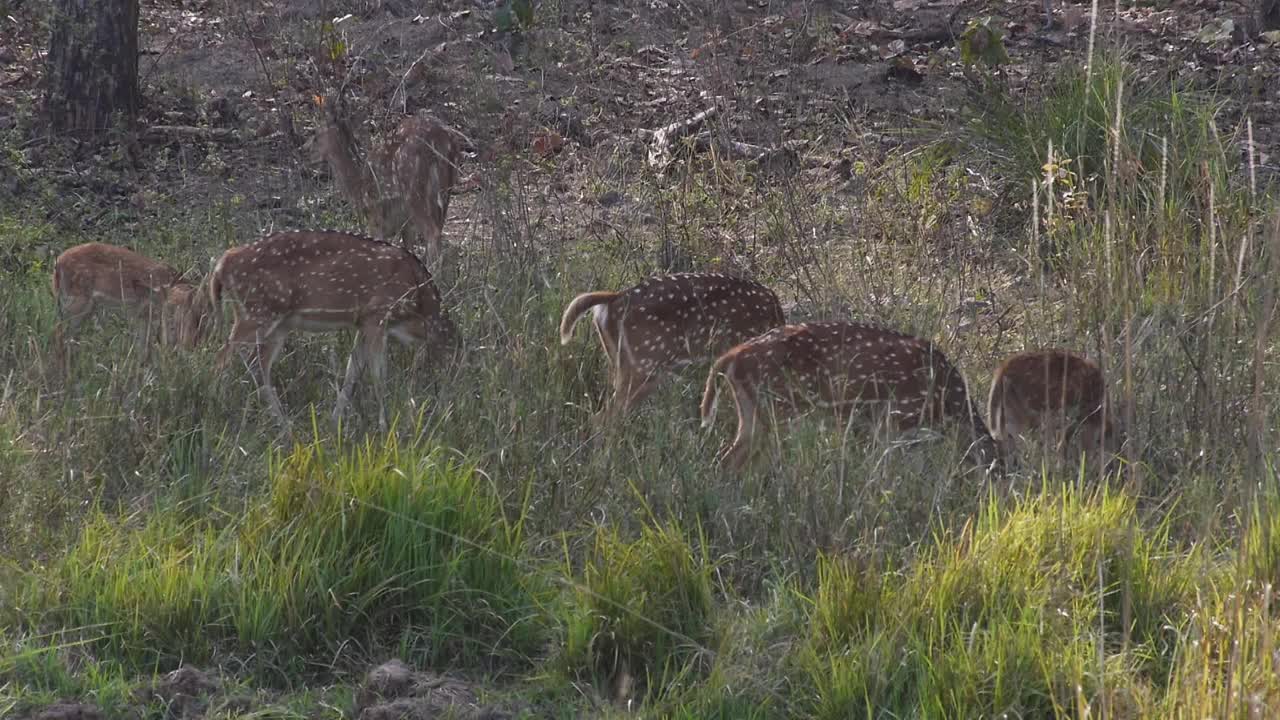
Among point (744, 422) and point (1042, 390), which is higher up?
point (1042, 390)

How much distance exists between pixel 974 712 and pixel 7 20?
31.8ft

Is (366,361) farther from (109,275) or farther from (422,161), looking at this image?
(422,161)

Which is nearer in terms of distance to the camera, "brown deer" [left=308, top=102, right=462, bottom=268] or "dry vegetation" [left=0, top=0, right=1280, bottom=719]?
"dry vegetation" [left=0, top=0, right=1280, bottom=719]

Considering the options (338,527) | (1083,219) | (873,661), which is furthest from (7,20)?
(873,661)

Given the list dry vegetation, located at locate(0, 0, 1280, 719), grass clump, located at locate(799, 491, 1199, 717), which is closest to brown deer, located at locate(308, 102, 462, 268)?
dry vegetation, located at locate(0, 0, 1280, 719)

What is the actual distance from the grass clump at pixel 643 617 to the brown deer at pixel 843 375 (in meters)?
1.60

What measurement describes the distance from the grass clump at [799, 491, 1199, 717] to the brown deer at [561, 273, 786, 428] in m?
2.45

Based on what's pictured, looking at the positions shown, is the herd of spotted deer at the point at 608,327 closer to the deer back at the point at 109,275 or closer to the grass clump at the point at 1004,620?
the deer back at the point at 109,275

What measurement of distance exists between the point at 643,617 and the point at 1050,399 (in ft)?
8.04

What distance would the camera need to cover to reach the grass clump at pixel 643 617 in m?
4.72

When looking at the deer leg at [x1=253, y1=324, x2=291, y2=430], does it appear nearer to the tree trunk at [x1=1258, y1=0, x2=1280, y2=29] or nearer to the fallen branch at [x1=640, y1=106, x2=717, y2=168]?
the fallen branch at [x1=640, y1=106, x2=717, y2=168]

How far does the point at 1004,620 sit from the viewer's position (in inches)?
172

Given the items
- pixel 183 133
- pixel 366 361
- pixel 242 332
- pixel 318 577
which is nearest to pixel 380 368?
pixel 366 361

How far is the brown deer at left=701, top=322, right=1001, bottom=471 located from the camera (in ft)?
21.6
